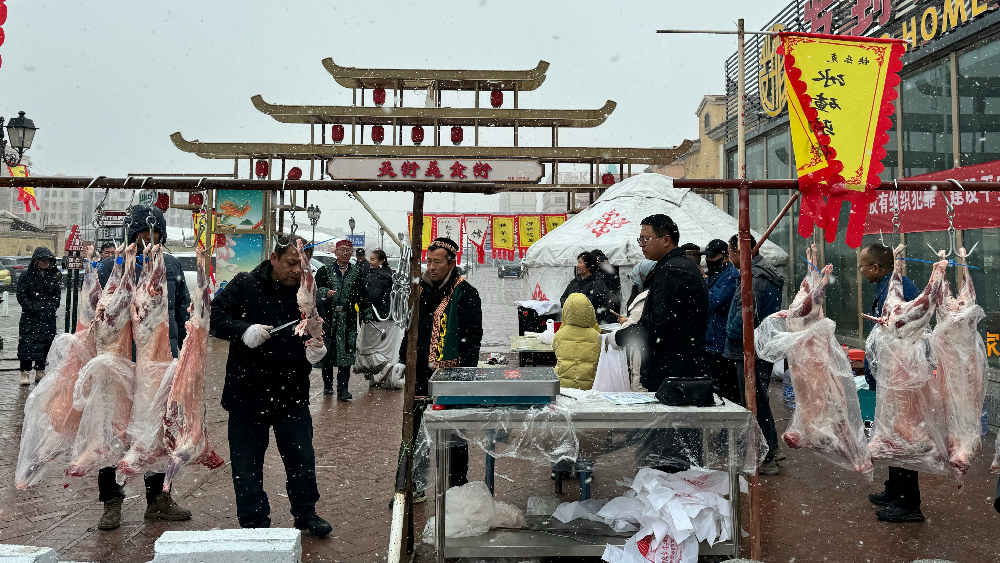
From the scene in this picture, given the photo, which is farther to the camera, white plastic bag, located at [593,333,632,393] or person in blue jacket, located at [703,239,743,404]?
white plastic bag, located at [593,333,632,393]

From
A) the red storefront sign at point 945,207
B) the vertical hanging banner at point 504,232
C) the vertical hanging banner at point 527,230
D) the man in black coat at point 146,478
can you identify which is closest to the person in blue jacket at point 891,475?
the red storefront sign at point 945,207

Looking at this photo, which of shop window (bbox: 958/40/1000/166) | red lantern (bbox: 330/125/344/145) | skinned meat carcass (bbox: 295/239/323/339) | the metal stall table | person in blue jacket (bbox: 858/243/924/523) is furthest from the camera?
red lantern (bbox: 330/125/344/145)

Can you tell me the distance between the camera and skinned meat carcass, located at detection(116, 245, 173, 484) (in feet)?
11.3

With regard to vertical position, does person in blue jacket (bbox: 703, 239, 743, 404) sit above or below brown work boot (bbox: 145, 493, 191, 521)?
above

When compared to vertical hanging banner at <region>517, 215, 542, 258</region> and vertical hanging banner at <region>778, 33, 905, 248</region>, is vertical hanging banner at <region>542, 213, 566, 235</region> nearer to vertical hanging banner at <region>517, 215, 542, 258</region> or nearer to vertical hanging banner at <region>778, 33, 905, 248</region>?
vertical hanging banner at <region>517, 215, 542, 258</region>

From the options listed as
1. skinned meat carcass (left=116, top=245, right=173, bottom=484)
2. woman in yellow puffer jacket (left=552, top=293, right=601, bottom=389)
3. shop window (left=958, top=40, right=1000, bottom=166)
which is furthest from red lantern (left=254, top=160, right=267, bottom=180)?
shop window (left=958, top=40, right=1000, bottom=166)

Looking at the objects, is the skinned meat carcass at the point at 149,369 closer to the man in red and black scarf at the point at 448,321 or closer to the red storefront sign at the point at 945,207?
the man in red and black scarf at the point at 448,321

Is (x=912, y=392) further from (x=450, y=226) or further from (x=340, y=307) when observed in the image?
(x=450, y=226)

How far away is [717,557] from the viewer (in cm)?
348

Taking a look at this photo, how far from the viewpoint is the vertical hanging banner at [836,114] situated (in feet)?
11.6

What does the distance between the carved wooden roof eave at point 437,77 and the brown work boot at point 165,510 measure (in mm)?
11165

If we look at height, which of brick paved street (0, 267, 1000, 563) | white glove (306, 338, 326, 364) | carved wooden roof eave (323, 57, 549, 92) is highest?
carved wooden roof eave (323, 57, 549, 92)

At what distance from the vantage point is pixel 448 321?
4.29 meters

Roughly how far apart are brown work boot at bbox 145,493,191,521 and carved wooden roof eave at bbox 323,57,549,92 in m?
11.2
